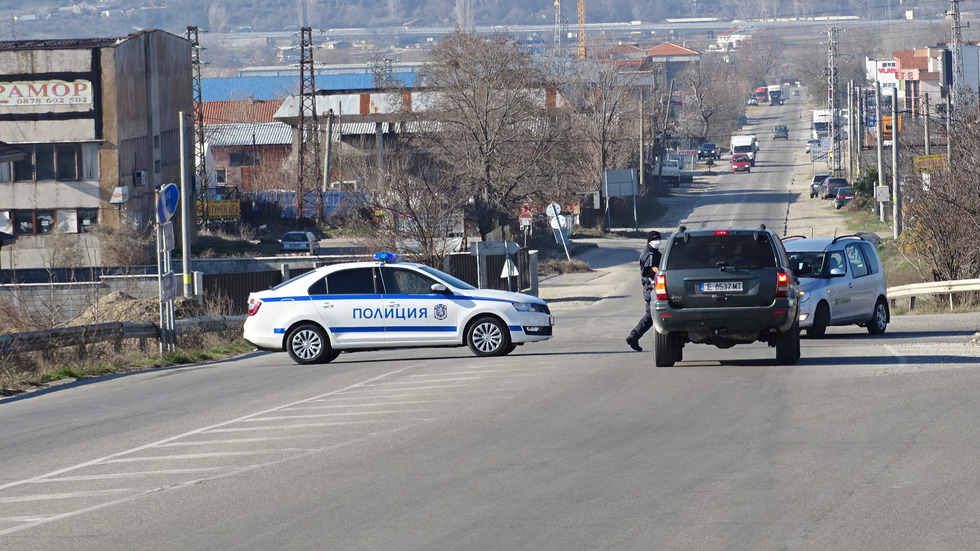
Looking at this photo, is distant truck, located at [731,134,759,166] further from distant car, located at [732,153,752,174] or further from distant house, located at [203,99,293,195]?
distant house, located at [203,99,293,195]

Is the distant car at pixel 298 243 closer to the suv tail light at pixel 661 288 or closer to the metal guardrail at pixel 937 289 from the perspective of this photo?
the metal guardrail at pixel 937 289

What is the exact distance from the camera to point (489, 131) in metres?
63.6

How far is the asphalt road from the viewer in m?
7.33

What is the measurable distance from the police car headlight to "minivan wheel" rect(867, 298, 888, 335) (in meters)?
6.26

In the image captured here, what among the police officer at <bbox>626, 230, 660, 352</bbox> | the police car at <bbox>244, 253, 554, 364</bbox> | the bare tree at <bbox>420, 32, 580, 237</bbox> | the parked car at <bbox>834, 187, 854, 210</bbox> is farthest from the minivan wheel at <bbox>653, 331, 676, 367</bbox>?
the parked car at <bbox>834, 187, 854, 210</bbox>

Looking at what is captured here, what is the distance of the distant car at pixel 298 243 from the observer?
206 ft

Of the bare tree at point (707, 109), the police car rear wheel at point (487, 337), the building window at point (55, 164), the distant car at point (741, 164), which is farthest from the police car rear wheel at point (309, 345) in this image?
the bare tree at point (707, 109)

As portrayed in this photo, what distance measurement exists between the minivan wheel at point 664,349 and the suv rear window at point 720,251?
898mm

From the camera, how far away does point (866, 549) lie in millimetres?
6707

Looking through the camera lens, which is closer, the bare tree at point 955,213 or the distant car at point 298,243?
the bare tree at point 955,213

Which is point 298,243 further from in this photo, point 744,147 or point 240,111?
point 240,111

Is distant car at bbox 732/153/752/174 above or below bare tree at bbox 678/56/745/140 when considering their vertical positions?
below

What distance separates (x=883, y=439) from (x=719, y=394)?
2.89 m

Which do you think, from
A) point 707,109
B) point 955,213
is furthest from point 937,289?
point 707,109
